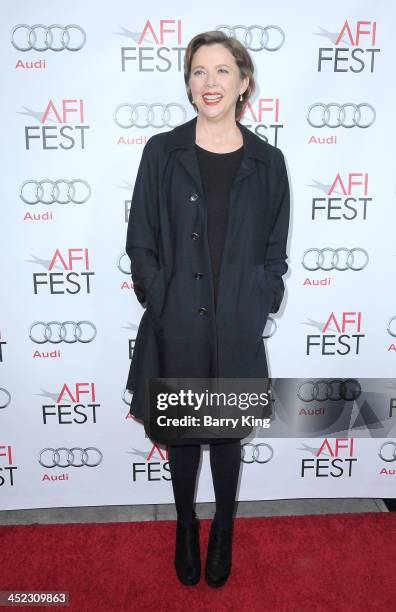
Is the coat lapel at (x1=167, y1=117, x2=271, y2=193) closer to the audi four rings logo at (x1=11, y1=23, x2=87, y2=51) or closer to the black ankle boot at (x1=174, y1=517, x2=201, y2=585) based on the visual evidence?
the audi four rings logo at (x1=11, y1=23, x2=87, y2=51)

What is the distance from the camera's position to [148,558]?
Result: 228 cm

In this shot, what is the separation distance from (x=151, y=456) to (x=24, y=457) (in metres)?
0.58

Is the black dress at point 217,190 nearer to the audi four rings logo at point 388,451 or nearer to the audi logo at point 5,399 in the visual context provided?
the audi logo at point 5,399

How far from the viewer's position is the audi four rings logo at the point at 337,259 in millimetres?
2373

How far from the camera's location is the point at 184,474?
215 cm

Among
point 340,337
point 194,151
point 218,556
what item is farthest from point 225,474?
point 194,151

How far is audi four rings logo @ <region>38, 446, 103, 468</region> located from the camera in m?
2.57

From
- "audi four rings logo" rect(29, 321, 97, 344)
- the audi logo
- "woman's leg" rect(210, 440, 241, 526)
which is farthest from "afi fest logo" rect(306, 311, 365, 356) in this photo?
the audi logo

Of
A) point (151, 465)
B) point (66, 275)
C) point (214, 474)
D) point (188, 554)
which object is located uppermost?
point (66, 275)

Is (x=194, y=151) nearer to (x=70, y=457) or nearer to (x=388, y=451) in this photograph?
(x=70, y=457)

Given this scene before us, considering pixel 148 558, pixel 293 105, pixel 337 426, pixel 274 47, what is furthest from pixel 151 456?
pixel 274 47

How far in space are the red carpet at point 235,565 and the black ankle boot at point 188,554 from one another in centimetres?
4

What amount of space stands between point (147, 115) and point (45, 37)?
466 millimetres

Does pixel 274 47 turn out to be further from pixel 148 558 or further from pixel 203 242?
pixel 148 558
